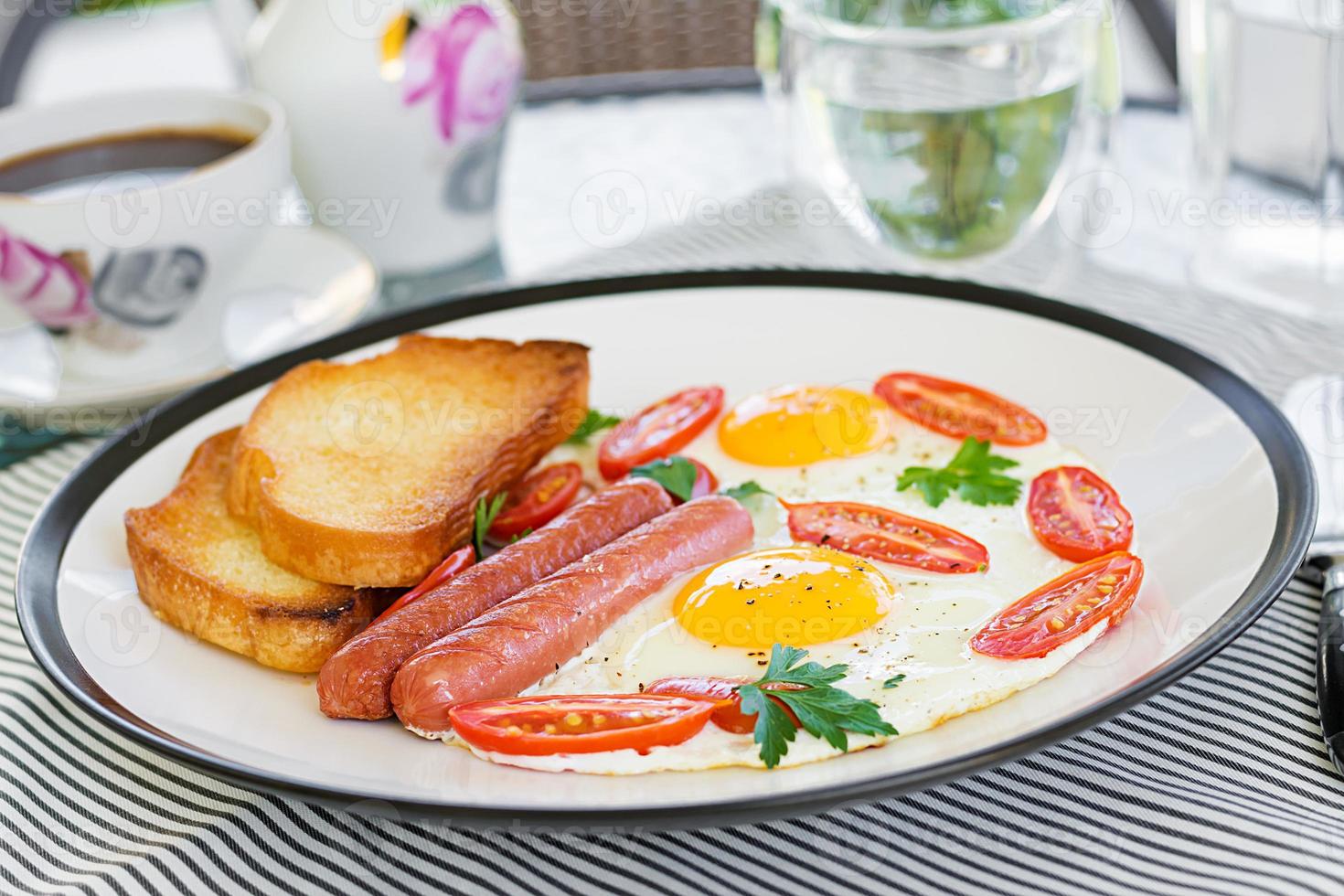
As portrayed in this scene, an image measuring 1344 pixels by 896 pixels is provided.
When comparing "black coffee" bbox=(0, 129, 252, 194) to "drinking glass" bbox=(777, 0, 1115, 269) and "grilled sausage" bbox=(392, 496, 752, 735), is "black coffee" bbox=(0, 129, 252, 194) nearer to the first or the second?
"drinking glass" bbox=(777, 0, 1115, 269)

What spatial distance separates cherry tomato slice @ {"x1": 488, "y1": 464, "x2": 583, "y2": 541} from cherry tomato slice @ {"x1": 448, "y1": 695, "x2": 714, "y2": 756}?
0.52 meters

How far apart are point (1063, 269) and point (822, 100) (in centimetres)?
66

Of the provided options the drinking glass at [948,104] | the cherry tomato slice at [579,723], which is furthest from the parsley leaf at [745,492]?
the drinking glass at [948,104]

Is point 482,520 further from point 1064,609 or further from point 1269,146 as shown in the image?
point 1269,146

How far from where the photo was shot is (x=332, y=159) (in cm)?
294

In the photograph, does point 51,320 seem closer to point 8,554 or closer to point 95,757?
point 8,554

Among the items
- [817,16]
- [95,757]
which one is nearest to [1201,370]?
[817,16]

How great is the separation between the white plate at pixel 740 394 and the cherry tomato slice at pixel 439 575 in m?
0.17

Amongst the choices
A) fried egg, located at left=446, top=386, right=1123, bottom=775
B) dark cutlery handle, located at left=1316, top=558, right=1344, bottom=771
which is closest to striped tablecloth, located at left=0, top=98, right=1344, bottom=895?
dark cutlery handle, located at left=1316, top=558, right=1344, bottom=771

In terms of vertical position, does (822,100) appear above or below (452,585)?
above

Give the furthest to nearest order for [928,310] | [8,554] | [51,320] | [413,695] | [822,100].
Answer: [822,100], [51,320], [928,310], [8,554], [413,695]

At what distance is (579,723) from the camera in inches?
58.5

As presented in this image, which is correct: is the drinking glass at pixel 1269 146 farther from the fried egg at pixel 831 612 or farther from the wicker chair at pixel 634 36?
the wicker chair at pixel 634 36

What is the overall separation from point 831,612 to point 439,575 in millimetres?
538
